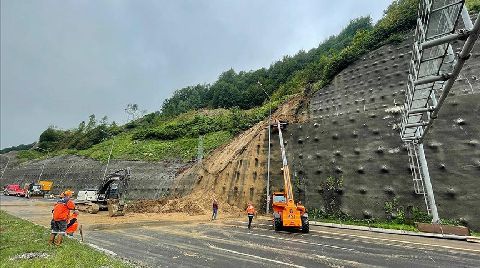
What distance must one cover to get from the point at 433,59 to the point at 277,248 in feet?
29.5

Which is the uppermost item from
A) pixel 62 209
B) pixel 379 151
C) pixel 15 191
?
pixel 379 151

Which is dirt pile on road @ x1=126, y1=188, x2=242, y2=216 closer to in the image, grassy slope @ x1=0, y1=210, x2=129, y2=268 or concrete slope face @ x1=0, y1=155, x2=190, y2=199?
concrete slope face @ x1=0, y1=155, x2=190, y2=199

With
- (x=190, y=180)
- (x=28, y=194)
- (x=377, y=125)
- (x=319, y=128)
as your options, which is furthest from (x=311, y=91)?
(x=28, y=194)

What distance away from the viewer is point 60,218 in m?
11.4

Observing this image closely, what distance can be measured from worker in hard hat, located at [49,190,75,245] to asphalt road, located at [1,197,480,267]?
192cm

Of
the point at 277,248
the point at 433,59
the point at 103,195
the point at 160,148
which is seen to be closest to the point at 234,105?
the point at 160,148

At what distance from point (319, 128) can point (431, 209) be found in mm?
12156

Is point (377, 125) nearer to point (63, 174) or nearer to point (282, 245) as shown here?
point (282, 245)

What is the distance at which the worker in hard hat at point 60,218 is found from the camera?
11133mm

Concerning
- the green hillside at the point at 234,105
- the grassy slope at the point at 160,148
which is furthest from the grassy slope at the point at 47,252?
the grassy slope at the point at 160,148

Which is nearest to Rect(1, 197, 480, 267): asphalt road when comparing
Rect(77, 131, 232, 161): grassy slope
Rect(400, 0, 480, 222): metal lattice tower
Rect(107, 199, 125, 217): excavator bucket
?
Rect(400, 0, 480, 222): metal lattice tower

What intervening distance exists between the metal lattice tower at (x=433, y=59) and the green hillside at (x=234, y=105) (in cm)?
1088

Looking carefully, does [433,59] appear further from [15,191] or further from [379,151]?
[15,191]

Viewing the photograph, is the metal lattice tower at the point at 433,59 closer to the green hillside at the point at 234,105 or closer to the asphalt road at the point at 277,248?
the asphalt road at the point at 277,248
